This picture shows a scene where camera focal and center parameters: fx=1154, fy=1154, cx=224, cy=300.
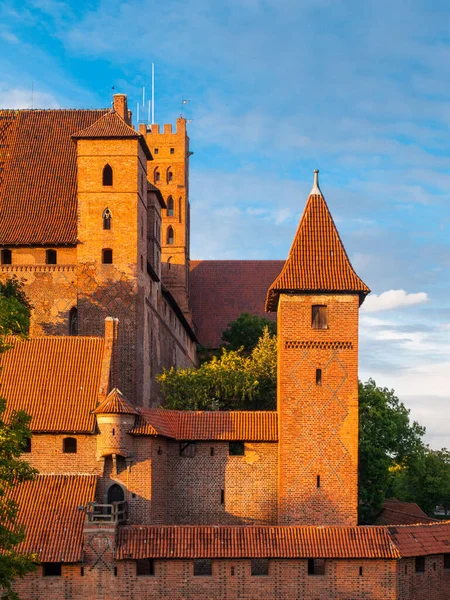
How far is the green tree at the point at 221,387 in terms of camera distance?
50.5m

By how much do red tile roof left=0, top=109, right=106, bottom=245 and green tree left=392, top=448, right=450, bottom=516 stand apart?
87.1ft

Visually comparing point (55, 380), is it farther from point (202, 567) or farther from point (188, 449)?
point (202, 567)

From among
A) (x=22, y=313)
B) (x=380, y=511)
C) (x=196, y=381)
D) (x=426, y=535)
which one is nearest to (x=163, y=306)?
(x=196, y=381)

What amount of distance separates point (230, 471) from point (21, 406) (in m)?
7.70

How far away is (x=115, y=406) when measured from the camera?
128 ft

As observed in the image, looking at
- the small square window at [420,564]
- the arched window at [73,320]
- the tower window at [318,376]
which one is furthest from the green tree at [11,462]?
the arched window at [73,320]

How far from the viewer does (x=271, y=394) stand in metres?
52.4

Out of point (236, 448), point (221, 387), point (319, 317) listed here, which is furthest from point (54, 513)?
point (221, 387)

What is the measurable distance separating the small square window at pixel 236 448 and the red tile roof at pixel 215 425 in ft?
1.88

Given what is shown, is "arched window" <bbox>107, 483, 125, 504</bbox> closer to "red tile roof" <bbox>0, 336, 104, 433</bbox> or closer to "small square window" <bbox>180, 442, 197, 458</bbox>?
"red tile roof" <bbox>0, 336, 104, 433</bbox>

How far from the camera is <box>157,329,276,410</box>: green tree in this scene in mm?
50500

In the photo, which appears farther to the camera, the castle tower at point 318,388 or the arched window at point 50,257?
the arched window at point 50,257

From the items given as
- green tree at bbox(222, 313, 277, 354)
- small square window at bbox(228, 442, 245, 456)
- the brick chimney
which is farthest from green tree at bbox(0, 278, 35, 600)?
green tree at bbox(222, 313, 277, 354)

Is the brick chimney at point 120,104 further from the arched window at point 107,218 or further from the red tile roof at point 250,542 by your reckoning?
the red tile roof at point 250,542
